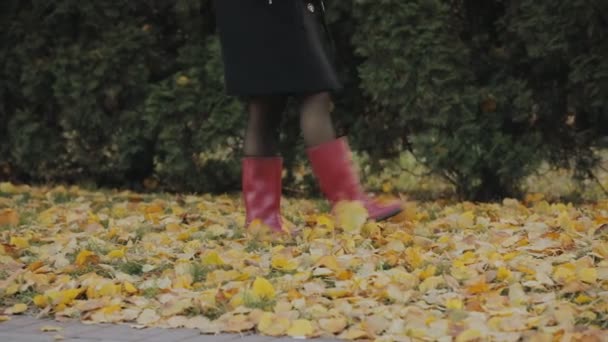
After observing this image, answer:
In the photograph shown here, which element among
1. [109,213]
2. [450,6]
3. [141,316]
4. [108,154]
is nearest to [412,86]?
[450,6]

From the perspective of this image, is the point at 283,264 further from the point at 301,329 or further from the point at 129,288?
the point at 301,329

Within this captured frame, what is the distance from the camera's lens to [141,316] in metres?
2.93

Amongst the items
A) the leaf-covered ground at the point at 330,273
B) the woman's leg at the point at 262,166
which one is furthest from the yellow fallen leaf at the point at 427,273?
the woman's leg at the point at 262,166

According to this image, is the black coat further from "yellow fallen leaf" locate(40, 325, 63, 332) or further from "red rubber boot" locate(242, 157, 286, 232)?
"yellow fallen leaf" locate(40, 325, 63, 332)

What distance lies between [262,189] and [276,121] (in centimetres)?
30

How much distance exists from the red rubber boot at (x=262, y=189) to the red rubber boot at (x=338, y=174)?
0.20m

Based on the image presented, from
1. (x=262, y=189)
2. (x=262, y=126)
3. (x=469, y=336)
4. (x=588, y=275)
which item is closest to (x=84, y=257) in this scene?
(x=262, y=189)

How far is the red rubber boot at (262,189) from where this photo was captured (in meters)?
4.27

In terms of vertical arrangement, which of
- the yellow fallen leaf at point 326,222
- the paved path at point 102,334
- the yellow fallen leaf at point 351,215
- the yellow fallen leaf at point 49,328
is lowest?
the paved path at point 102,334

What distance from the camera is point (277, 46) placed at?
4.08m

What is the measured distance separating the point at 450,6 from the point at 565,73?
749 millimetres

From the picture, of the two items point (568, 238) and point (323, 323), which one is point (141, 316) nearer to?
point (323, 323)

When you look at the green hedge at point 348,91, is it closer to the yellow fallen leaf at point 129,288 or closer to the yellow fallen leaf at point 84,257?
the yellow fallen leaf at point 84,257

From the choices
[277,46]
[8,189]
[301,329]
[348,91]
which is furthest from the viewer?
[8,189]
